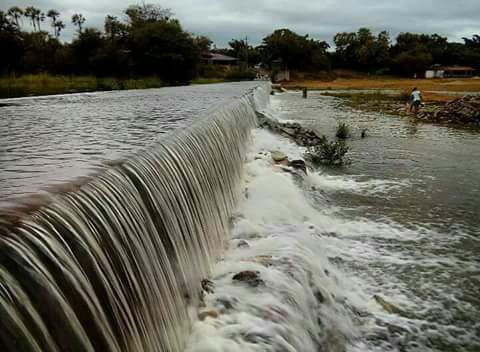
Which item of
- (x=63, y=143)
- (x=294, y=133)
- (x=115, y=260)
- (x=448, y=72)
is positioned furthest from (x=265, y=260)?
(x=448, y=72)

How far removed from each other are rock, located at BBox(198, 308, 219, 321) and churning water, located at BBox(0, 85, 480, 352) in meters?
0.02

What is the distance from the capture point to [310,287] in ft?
18.0

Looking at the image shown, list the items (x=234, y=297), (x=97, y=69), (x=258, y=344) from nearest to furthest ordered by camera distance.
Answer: (x=258, y=344)
(x=234, y=297)
(x=97, y=69)

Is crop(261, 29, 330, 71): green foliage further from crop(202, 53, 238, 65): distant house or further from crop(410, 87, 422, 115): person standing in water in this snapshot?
Result: crop(410, 87, 422, 115): person standing in water

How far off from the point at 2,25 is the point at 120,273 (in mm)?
44766

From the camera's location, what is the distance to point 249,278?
526 centimetres

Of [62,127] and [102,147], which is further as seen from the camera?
[62,127]

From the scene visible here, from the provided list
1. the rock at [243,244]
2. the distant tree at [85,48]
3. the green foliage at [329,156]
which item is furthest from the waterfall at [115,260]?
the distant tree at [85,48]

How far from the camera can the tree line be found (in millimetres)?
43875

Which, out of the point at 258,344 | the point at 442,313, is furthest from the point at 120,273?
the point at 442,313

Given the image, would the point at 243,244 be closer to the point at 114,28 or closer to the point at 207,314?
the point at 207,314

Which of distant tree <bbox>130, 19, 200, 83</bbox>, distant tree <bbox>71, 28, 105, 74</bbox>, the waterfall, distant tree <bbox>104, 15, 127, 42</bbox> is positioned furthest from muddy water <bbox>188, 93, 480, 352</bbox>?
distant tree <bbox>104, 15, 127, 42</bbox>

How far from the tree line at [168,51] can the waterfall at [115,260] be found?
124 ft

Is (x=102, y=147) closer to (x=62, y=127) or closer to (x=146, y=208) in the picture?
(x=146, y=208)
